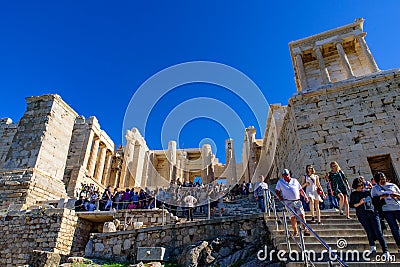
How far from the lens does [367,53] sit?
14906mm

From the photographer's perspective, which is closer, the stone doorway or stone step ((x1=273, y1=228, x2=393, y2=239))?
stone step ((x1=273, y1=228, x2=393, y2=239))

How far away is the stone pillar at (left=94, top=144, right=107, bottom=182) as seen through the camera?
2441 cm

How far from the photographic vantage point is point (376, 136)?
10789 mm

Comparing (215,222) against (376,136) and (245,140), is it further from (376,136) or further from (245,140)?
(245,140)

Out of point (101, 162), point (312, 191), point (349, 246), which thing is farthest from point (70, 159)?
point (349, 246)

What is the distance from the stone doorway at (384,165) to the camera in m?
10.4

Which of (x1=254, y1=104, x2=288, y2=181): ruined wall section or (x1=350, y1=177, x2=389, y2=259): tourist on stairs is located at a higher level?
(x1=254, y1=104, x2=288, y2=181): ruined wall section

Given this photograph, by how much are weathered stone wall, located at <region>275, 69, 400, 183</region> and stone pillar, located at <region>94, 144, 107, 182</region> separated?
1805cm

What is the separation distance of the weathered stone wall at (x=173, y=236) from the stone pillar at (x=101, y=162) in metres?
16.6

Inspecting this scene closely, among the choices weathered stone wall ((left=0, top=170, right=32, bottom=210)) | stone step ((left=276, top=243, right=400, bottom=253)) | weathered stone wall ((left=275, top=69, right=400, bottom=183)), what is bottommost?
stone step ((left=276, top=243, right=400, bottom=253))

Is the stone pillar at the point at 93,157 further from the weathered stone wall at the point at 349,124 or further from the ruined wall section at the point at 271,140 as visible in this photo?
the weathered stone wall at the point at 349,124

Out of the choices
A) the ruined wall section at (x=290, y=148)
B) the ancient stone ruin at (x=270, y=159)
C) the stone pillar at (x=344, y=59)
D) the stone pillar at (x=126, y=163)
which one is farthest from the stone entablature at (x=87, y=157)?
the stone pillar at (x=344, y=59)

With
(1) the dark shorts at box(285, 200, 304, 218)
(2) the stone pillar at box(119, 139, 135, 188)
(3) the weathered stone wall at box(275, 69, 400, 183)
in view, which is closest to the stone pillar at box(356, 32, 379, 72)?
(3) the weathered stone wall at box(275, 69, 400, 183)

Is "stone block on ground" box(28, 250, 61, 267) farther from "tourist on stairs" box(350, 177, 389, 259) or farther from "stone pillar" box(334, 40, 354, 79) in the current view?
"stone pillar" box(334, 40, 354, 79)
